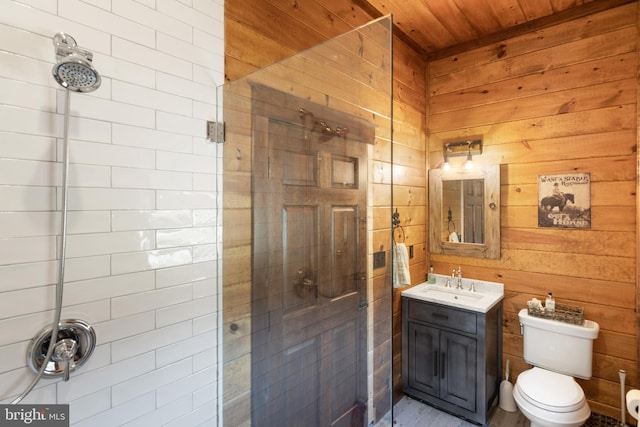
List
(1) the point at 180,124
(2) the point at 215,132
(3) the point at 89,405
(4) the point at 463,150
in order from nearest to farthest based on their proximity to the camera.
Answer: (3) the point at 89,405 → (1) the point at 180,124 → (2) the point at 215,132 → (4) the point at 463,150

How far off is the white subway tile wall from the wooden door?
0.23 m

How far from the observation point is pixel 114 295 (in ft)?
3.69

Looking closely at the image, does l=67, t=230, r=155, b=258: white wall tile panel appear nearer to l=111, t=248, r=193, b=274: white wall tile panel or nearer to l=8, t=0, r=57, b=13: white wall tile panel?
l=111, t=248, r=193, b=274: white wall tile panel

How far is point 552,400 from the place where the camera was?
188 centimetres

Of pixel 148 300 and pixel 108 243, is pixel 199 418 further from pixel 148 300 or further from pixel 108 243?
pixel 108 243

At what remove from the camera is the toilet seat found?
185 centimetres

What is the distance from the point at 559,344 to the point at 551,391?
0.36 metres

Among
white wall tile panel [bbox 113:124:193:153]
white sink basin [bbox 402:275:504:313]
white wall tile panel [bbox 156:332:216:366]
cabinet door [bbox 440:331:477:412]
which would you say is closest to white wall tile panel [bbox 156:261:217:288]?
white wall tile panel [bbox 156:332:216:366]

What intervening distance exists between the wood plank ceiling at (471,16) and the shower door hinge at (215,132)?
4.99ft

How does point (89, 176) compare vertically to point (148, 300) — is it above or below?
above

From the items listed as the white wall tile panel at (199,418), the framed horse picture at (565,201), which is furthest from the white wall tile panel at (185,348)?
the framed horse picture at (565,201)

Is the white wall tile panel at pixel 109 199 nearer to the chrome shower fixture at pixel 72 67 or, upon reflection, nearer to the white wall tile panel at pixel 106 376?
the chrome shower fixture at pixel 72 67

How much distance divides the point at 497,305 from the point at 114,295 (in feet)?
8.60

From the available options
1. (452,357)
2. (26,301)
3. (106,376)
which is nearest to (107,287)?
(26,301)
